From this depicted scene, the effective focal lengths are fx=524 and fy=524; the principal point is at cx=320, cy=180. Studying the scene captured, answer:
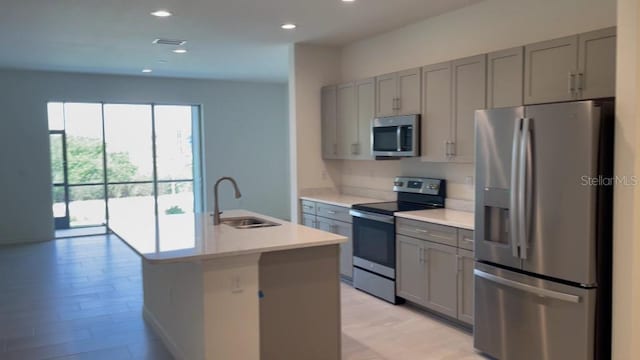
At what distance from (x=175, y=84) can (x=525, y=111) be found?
726cm

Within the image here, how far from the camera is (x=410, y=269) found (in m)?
4.60

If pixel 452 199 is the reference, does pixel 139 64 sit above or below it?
above

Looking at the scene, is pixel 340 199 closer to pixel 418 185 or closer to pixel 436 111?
pixel 418 185

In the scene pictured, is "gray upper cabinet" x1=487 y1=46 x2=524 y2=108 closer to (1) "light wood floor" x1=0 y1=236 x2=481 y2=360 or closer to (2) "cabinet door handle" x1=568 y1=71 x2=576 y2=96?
(2) "cabinet door handle" x1=568 y1=71 x2=576 y2=96

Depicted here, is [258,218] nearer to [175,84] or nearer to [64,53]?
[64,53]

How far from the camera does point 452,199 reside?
4918mm

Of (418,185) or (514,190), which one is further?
(418,185)

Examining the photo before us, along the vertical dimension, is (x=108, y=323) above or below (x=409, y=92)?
below

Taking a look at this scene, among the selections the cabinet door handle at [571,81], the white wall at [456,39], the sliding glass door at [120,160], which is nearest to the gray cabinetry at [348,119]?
the white wall at [456,39]

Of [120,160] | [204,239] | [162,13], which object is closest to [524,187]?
[204,239]

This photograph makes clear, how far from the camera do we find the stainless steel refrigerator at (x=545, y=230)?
2914mm

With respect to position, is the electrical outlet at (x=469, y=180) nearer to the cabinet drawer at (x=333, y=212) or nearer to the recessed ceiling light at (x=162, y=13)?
the cabinet drawer at (x=333, y=212)

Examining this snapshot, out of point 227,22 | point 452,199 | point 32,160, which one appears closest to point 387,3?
point 227,22

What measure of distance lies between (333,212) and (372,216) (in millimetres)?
750
